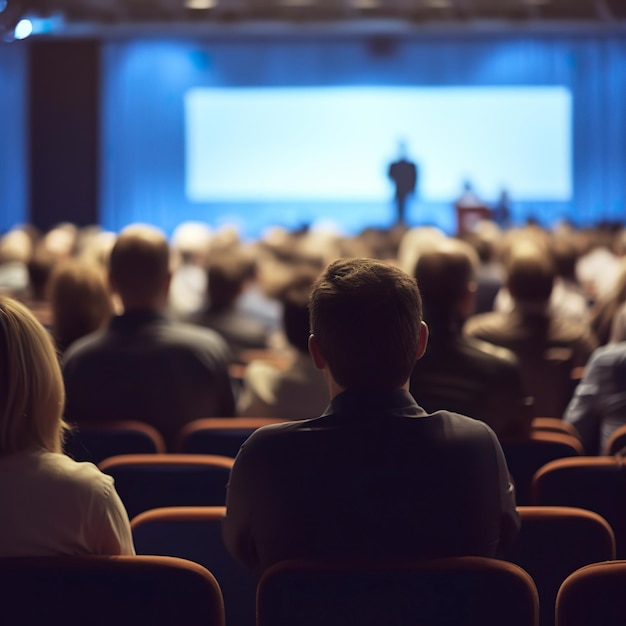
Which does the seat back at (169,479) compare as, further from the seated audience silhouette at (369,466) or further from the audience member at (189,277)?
the audience member at (189,277)

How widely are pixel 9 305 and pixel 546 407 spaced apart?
296 cm

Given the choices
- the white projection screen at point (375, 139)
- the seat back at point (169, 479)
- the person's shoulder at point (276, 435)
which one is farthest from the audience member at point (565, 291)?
the white projection screen at point (375, 139)

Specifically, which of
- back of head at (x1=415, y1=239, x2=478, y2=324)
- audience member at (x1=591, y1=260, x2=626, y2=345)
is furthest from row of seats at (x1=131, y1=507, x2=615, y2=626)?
audience member at (x1=591, y1=260, x2=626, y2=345)

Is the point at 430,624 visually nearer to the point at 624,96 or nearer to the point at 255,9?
the point at 255,9

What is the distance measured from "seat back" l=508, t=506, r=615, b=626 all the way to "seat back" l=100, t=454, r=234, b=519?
0.75 metres

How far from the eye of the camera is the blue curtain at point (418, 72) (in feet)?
56.9

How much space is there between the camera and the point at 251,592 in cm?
225

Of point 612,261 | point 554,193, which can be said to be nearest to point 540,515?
point 612,261

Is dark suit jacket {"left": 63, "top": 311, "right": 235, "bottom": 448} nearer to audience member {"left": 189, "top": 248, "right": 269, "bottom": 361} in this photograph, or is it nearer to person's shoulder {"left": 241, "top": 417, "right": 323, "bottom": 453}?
audience member {"left": 189, "top": 248, "right": 269, "bottom": 361}

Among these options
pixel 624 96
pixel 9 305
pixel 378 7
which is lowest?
pixel 9 305

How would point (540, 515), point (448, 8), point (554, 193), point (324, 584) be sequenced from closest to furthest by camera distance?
1. point (324, 584)
2. point (540, 515)
3. point (448, 8)
4. point (554, 193)

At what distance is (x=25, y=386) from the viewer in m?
1.89

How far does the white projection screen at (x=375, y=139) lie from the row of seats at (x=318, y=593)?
15.6 metres

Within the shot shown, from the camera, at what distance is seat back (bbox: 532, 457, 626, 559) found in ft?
8.59
